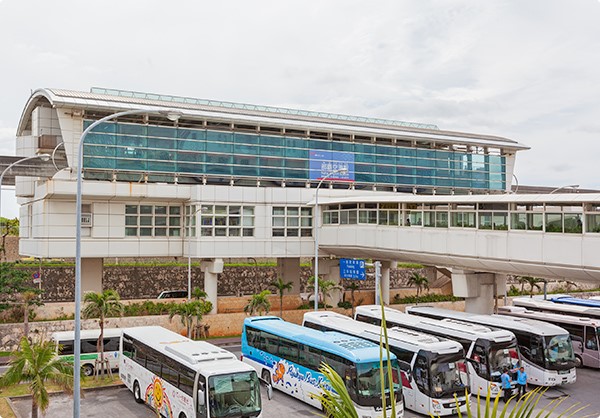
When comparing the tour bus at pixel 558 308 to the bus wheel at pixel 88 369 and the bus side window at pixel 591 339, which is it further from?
the bus wheel at pixel 88 369

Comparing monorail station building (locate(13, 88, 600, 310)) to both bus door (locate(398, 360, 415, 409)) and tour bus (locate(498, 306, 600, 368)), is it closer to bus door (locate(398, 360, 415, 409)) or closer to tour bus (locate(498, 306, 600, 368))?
tour bus (locate(498, 306, 600, 368))

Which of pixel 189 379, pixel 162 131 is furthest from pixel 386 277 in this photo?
pixel 189 379

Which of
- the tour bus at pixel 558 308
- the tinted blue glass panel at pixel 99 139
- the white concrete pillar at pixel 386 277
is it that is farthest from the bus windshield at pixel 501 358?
the tinted blue glass panel at pixel 99 139

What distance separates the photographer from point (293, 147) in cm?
4319

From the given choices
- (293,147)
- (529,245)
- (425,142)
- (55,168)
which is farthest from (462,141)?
(55,168)

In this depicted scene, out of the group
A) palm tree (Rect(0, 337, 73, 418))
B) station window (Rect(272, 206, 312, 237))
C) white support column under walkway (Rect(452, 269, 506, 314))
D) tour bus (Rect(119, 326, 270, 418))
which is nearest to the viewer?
palm tree (Rect(0, 337, 73, 418))

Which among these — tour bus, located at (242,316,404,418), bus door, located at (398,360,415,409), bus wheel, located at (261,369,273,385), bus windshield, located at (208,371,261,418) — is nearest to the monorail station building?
bus door, located at (398,360,415,409)

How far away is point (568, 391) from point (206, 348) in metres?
16.7

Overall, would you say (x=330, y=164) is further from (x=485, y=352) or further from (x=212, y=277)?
(x=485, y=352)

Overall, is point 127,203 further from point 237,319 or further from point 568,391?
point 568,391

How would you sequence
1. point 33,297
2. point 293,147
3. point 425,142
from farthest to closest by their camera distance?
point 425,142 < point 293,147 < point 33,297

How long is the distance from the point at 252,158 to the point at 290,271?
11088mm

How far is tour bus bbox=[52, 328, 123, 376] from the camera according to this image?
26328 mm

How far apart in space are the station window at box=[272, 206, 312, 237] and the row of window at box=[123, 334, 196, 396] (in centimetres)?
1793
